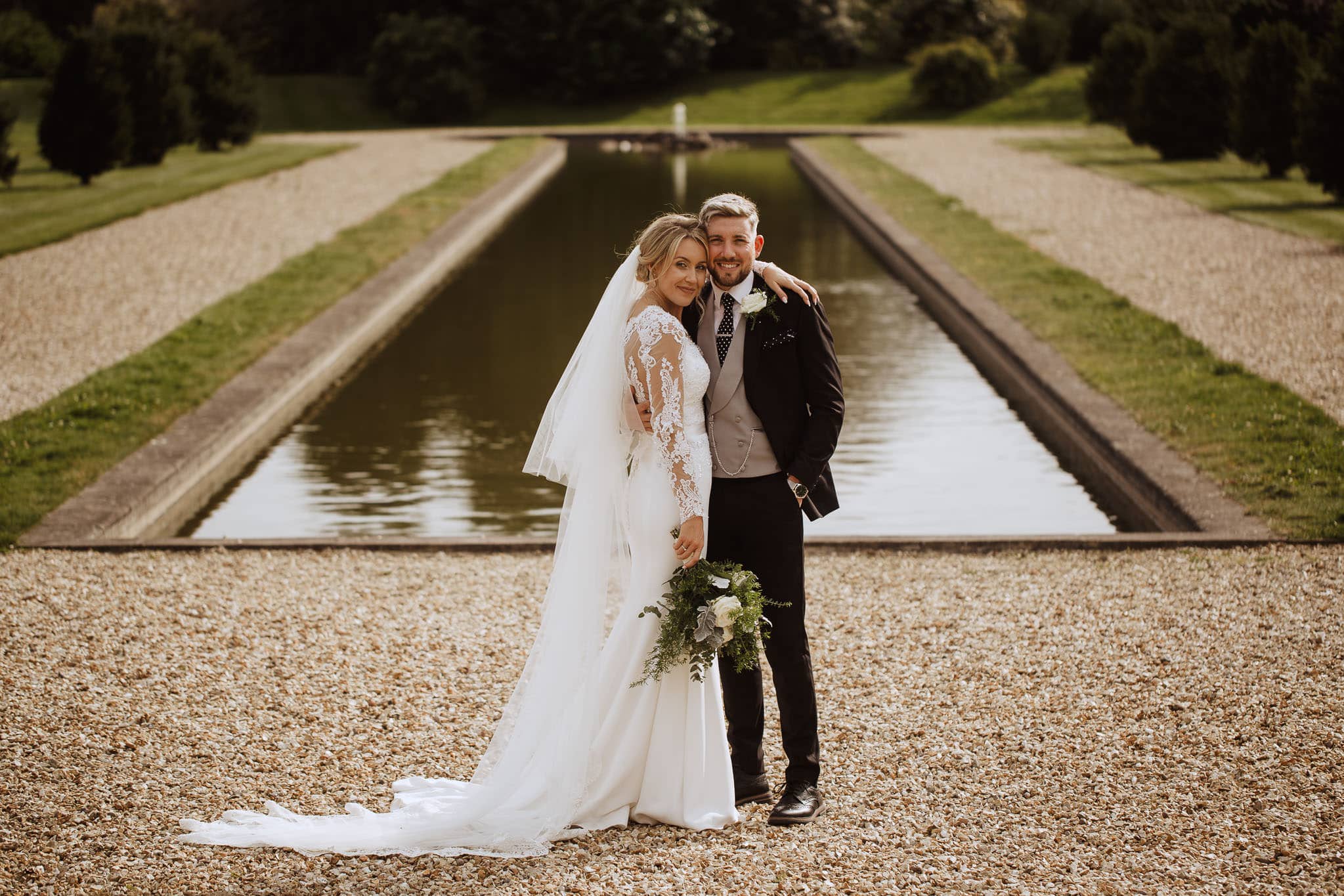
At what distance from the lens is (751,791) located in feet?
14.4

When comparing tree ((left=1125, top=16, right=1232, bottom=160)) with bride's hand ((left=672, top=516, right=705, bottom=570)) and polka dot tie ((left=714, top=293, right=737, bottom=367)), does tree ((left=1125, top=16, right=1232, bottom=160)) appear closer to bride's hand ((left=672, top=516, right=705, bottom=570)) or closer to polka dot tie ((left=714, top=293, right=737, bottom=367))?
polka dot tie ((left=714, top=293, right=737, bottom=367))

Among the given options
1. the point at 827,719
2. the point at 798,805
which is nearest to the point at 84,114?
the point at 827,719

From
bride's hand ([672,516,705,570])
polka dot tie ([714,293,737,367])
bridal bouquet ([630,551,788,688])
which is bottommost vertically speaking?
bridal bouquet ([630,551,788,688])

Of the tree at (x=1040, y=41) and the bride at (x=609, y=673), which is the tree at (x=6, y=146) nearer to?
the bride at (x=609, y=673)

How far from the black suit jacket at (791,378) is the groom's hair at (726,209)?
0.23m

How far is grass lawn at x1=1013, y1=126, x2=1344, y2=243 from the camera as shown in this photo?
18703mm

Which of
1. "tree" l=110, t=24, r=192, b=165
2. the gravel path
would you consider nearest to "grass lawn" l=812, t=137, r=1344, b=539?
the gravel path

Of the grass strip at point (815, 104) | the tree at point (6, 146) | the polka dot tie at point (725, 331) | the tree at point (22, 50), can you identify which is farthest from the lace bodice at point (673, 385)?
the tree at point (22, 50)

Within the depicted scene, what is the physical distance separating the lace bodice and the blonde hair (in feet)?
0.47

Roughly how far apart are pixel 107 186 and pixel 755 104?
25414 millimetres

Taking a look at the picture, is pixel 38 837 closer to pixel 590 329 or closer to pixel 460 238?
pixel 590 329

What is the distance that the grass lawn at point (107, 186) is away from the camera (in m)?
19.0

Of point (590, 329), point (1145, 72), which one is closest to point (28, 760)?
point (590, 329)

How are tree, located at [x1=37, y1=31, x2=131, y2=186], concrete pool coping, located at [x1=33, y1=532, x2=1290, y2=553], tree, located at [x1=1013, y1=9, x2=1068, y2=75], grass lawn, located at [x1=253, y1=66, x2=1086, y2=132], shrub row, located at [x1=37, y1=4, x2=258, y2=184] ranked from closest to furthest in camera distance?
concrete pool coping, located at [x1=33, y1=532, x2=1290, y2=553] < tree, located at [x1=37, y1=31, x2=131, y2=186] < shrub row, located at [x1=37, y1=4, x2=258, y2=184] < grass lawn, located at [x1=253, y1=66, x2=1086, y2=132] < tree, located at [x1=1013, y1=9, x2=1068, y2=75]
